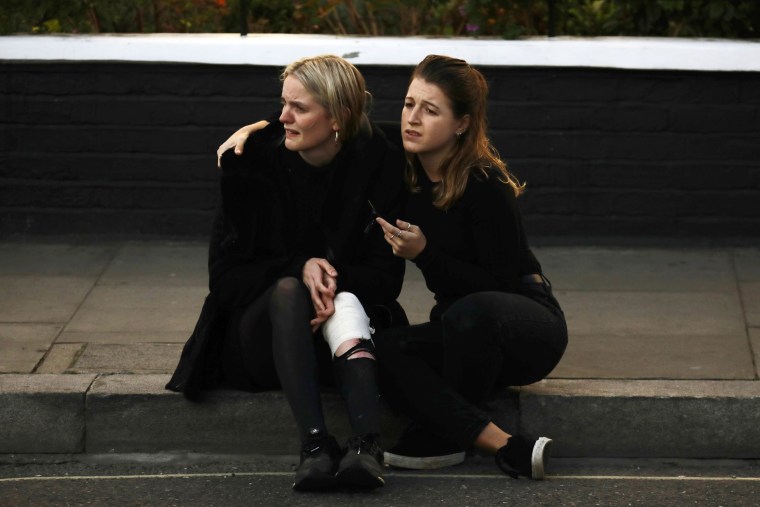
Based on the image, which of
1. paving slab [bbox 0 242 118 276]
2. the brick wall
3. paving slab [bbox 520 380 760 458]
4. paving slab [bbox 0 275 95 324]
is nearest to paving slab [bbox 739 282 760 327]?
the brick wall

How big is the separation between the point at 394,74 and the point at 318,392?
2.91 meters

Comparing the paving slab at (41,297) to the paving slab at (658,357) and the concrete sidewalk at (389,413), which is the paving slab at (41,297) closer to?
the concrete sidewalk at (389,413)

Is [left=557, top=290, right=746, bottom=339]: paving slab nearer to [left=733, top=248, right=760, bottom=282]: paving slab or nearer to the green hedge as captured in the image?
[left=733, top=248, right=760, bottom=282]: paving slab

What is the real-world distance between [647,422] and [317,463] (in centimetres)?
114

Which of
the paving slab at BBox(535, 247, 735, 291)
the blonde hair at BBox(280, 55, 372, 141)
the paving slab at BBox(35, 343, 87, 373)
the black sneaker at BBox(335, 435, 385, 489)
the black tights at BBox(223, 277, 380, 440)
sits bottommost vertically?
the paving slab at BBox(535, 247, 735, 291)

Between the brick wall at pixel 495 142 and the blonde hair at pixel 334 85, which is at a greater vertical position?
the blonde hair at pixel 334 85

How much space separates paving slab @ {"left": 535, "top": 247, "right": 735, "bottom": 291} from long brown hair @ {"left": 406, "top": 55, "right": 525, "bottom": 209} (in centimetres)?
187

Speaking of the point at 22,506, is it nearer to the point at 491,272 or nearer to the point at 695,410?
the point at 491,272

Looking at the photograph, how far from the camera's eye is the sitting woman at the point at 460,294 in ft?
16.1

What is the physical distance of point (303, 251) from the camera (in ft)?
17.1

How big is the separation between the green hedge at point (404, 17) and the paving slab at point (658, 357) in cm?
215

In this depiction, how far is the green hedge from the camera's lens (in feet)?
25.3

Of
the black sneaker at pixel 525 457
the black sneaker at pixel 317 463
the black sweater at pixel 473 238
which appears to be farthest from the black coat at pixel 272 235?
the black sneaker at pixel 525 457

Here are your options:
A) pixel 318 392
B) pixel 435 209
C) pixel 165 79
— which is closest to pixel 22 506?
pixel 318 392
